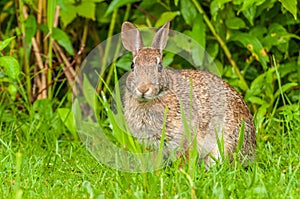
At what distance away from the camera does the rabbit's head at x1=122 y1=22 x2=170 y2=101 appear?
3342mm

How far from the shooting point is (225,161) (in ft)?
10.6

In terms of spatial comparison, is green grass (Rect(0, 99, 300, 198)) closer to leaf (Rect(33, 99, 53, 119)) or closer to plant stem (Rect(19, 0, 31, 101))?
leaf (Rect(33, 99, 53, 119))

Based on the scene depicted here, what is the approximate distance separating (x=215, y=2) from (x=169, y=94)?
3.47 feet

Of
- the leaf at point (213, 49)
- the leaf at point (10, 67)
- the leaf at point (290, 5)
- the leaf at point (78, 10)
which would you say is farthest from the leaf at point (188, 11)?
the leaf at point (10, 67)

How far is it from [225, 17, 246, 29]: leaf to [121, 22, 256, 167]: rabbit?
868 mm

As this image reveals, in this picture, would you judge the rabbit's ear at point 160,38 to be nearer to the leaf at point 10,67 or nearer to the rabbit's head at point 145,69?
the rabbit's head at point 145,69

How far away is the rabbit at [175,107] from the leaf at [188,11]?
884mm

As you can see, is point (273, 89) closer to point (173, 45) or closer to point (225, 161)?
point (173, 45)

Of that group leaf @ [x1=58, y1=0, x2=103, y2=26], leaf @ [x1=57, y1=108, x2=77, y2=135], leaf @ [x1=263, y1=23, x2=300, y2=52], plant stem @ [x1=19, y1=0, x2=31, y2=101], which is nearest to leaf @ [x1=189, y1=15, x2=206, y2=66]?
leaf @ [x1=263, y1=23, x2=300, y2=52]

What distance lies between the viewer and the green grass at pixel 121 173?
109 inches

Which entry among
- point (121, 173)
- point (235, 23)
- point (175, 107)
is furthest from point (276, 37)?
point (121, 173)

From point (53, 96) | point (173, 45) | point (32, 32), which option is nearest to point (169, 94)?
point (173, 45)

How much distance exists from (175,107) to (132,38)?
44cm

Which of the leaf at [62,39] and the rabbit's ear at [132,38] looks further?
the leaf at [62,39]
